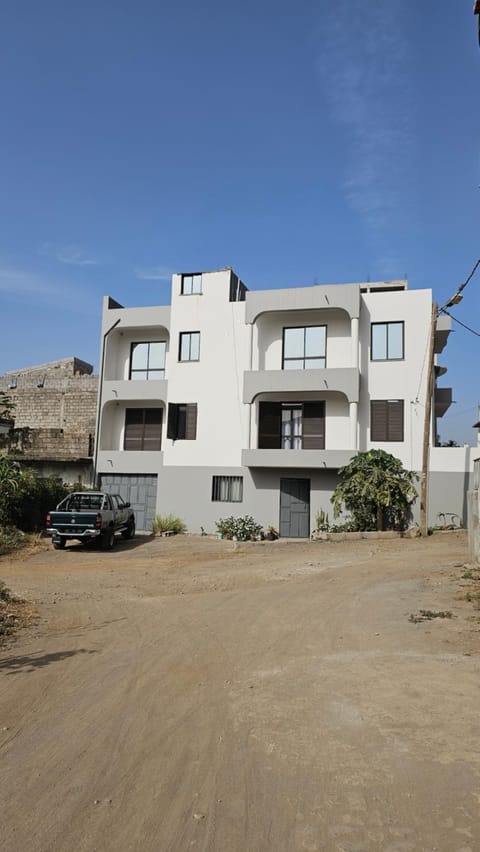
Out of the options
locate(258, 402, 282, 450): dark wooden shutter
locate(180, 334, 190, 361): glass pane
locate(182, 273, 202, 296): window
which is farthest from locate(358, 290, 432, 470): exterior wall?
locate(180, 334, 190, 361): glass pane

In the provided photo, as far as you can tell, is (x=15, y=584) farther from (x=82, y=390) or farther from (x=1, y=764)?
(x=82, y=390)

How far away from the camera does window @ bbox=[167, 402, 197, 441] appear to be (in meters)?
26.7

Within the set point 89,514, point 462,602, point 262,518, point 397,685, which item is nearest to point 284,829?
point 397,685

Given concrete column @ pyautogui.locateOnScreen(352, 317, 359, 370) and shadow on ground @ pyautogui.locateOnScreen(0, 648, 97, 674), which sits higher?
concrete column @ pyautogui.locateOnScreen(352, 317, 359, 370)

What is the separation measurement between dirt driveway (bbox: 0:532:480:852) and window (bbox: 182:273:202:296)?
61.8 feet

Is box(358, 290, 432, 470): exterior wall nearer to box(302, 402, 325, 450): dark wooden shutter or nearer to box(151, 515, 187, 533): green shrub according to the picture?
box(302, 402, 325, 450): dark wooden shutter

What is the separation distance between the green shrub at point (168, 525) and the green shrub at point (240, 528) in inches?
75.7

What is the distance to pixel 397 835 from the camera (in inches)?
137

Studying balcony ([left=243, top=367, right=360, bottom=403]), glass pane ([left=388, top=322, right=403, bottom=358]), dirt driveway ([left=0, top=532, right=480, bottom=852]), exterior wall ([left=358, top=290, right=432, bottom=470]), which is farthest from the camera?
glass pane ([left=388, top=322, right=403, bottom=358])

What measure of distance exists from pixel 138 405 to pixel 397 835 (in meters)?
25.7

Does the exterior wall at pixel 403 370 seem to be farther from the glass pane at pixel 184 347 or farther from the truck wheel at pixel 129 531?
A: the truck wheel at pixel 129 531

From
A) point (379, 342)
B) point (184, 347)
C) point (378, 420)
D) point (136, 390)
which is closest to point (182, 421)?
point (136, 390)

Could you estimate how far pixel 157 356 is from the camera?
93.3 ft

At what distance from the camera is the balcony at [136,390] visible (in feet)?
89.7
